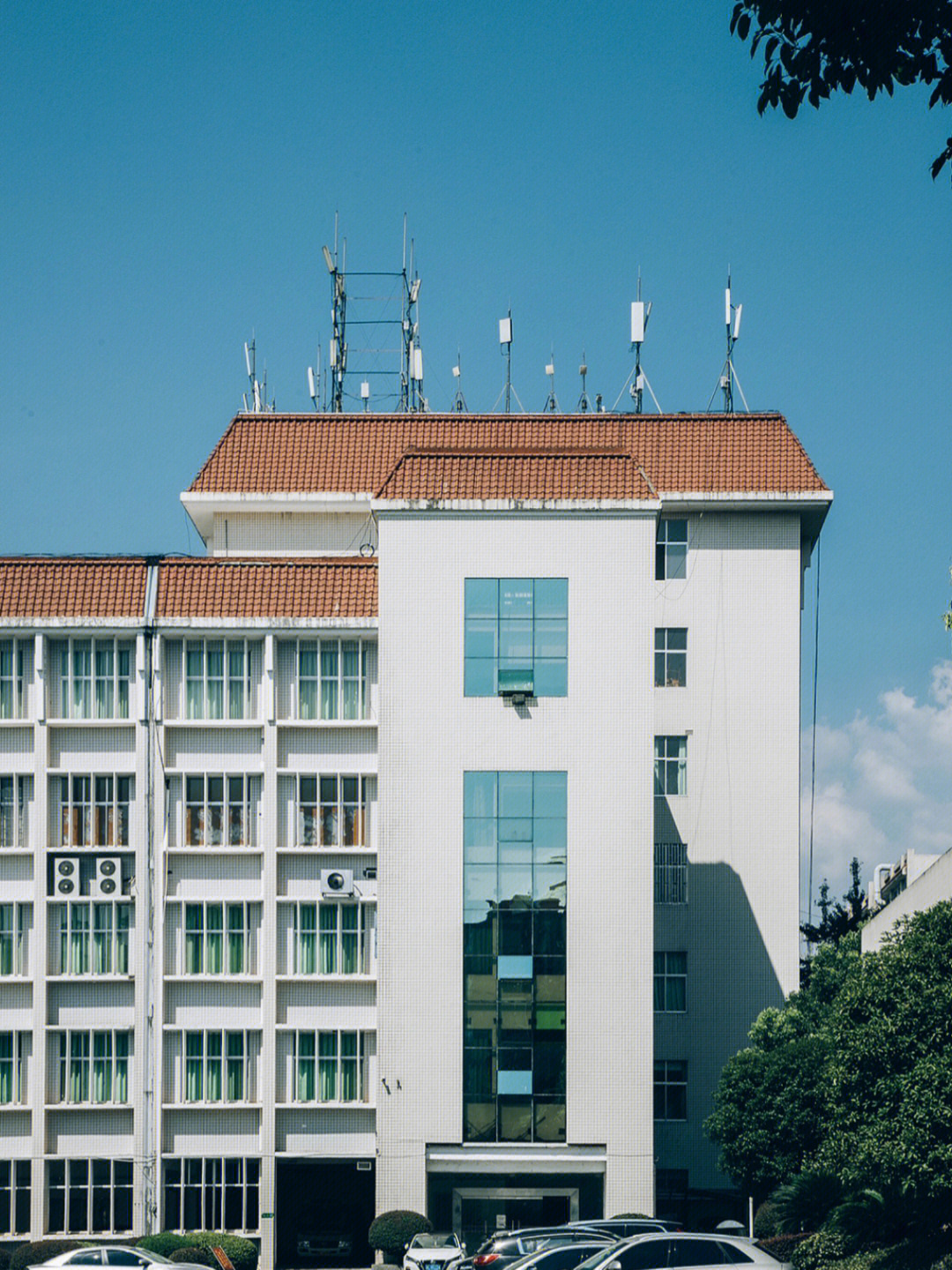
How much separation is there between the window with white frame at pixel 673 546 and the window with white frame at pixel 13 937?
19961 millimetres

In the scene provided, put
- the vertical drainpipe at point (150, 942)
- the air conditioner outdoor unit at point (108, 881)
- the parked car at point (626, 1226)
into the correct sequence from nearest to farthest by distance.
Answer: the parked car at point (626, 1226) → the vertical drainpipe at point (150, 942) → the air conditioner outdoor unit at point (108, 881)

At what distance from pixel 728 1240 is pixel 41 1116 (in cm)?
2431

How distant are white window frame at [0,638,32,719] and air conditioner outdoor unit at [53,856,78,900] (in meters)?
3.93

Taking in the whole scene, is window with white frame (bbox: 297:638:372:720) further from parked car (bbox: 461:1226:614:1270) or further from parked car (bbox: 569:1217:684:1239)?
parked car (bbox: 461:1226:614:1270)

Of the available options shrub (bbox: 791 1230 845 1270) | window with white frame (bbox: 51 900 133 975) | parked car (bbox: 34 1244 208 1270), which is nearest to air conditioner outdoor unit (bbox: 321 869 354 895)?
window with white frame (bbox: 51 900 133 975)

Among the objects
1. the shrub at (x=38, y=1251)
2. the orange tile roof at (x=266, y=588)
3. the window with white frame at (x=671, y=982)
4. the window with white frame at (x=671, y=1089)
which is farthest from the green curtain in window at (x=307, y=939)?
the window with white frame at (x=671, y=1089)

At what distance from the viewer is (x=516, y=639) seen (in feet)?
151

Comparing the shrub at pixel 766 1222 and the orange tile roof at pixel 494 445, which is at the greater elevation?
the orange tile roof at pixel 494 445

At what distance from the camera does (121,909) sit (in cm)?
4772

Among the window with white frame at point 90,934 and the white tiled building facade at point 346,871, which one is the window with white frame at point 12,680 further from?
the window with white frame at point 90,934

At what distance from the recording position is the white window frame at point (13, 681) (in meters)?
48.2

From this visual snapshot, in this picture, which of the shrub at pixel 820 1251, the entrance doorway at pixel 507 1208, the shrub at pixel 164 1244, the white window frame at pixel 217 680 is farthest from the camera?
the white window frame at pixel 217 680

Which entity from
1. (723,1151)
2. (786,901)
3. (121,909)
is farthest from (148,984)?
(786,901)

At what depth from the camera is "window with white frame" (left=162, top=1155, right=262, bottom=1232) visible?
153 feet
